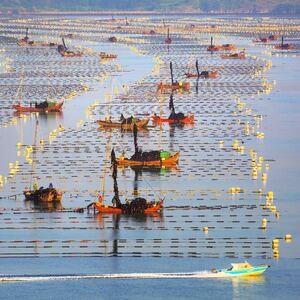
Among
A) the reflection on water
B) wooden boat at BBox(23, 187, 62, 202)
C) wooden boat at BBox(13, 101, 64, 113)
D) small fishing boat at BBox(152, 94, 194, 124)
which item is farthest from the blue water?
wooden boat at BBox(13, 101, 64, 113)

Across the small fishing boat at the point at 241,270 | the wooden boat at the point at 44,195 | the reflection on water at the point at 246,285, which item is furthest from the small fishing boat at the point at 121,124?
the reflection on water at the point at 246,285

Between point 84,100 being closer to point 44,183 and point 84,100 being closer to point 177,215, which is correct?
point 44,183

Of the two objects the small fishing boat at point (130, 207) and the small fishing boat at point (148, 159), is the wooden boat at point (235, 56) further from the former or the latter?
the small fishing boat at point (130, 207)

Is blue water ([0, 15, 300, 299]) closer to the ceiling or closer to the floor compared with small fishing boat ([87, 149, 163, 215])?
closer to the floor

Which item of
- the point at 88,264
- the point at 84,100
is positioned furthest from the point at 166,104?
the point at 88,264

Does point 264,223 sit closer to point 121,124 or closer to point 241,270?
point 241,270

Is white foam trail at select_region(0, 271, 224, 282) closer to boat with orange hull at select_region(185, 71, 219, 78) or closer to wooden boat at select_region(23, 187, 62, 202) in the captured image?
wooden boat at select_region(23, 187, 62, 202)

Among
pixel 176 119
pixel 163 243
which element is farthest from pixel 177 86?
pixel 163 243

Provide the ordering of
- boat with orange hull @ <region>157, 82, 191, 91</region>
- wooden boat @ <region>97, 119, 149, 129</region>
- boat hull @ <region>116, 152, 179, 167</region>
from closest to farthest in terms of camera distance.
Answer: boat hull @ <region>116, 152, 179, 167</region> → wooden boat @ <region>97, 119, 149, 129</region> → boat with orange hull @ <region>157, 82, 191, 91</region>
